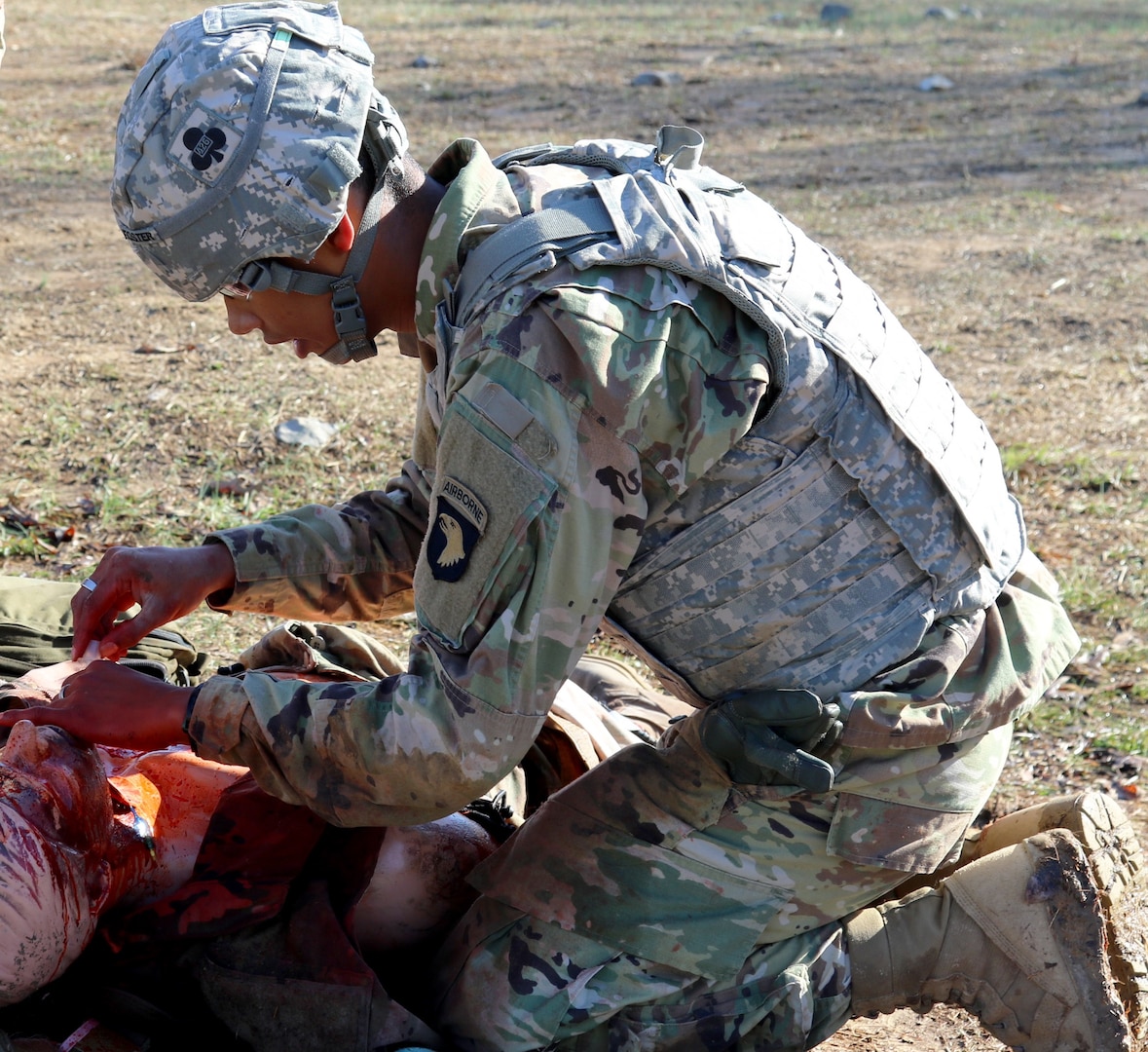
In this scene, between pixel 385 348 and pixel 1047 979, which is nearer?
pixel 1047 979

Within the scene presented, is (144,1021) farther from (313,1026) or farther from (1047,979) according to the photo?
(1047,979)

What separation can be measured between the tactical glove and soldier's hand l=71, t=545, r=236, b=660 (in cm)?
104

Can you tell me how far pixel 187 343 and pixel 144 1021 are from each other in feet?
12.7

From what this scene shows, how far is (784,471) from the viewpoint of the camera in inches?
86.8

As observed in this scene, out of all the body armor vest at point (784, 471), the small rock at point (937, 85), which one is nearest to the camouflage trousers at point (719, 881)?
the body armor vest at point (784, 471)

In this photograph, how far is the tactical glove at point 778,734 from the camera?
2.28m

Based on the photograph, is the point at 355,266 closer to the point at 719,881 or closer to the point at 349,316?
the point at 349,316

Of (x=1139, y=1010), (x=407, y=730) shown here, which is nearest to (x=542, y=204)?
(x=407, y=730)

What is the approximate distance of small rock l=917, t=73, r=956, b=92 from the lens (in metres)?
12.4

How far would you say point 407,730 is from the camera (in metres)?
2.12

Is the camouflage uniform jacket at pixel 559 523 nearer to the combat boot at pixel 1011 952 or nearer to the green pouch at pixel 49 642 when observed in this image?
the combat boot at pixel 1011 952

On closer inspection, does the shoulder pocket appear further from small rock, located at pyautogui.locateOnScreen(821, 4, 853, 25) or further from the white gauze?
small rock, located at pyautogui.locateOnScreen(821, 4, 853, 25)

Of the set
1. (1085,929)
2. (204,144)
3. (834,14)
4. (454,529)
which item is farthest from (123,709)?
(834,14)

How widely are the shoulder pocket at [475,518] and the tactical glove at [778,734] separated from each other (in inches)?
19.9
